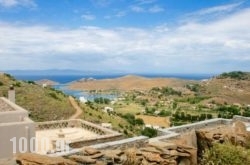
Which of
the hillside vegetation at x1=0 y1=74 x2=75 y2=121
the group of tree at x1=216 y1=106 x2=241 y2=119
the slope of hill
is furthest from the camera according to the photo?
the slope of hill

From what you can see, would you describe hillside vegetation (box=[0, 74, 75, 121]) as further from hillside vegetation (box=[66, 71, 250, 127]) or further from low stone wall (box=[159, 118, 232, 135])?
low stone wall (box=[159, 118, 232, 135])

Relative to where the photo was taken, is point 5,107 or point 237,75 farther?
point 237,75

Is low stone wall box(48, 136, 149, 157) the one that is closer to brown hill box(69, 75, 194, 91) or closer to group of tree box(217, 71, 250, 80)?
group of tree box(217, 71, 250, 80)

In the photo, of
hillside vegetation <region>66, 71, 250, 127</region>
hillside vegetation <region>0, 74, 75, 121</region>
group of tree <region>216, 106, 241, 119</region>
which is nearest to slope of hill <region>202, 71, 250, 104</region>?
hillside vegetation <region>66, 71, 250, 127</region>

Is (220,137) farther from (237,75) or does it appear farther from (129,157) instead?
(237,75)

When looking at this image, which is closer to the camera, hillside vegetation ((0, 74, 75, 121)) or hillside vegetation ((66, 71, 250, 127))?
hillside vegetation ((0, 74, 75, 121))

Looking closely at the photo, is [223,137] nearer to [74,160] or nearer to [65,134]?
[74,160]

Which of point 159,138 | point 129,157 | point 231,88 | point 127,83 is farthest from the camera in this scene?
point 127,83

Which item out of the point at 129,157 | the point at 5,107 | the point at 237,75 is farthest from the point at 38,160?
the point at 237,75

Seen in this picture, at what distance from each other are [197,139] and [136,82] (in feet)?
537

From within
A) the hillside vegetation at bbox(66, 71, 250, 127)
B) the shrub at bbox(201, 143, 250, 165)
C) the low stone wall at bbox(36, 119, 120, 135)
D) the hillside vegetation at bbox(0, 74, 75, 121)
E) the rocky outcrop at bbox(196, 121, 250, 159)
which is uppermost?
the rocky outcrop at bbox(196, 121, 250, 159)

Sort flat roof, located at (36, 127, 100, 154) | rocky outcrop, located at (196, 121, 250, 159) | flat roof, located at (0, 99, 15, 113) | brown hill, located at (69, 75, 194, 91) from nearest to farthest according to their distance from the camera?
rocky outcrop, located at (196, 121, 250, 159)
flat roof, located at (36, 127, 100, 154)
flat roof, located at (0, 99, 15, 113)
brown hill, located at (69, 75, 194, 91)

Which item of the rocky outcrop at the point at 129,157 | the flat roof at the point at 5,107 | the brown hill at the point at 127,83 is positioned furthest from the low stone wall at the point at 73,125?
the brown hill at the point at 127,83

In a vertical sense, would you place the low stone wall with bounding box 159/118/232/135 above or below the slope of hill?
above
